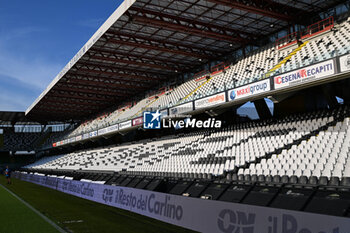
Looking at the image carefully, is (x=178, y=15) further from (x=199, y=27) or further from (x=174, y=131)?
(x=174, y=131)

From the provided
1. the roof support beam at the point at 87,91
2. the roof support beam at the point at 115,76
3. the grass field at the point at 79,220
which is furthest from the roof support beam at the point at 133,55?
the grass field at the point at 79,220

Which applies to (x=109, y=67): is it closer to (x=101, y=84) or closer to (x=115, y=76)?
(x=115, y=76)

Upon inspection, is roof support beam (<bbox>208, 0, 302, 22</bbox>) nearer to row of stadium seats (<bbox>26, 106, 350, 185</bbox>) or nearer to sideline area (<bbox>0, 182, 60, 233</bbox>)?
row of stadium seats (<bbox>26, 106, 350, 185</bbox>)

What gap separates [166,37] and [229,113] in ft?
30.6

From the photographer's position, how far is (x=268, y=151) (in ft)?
54.1

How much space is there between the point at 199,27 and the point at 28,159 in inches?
2539

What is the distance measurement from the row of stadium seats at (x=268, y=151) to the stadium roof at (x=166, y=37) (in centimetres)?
841

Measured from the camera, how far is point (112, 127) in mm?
39125

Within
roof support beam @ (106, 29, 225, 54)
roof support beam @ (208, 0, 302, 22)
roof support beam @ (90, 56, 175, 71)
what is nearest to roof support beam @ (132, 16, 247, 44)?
roof support beam @ (106, 29, 225, 54)

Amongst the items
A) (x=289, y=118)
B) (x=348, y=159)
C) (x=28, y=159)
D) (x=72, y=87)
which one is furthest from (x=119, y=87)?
(x=28, y=159)

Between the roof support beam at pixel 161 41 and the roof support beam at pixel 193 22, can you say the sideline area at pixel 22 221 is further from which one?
the roof support beam at pixel 161 41

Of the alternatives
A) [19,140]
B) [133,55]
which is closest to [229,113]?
[133,55]

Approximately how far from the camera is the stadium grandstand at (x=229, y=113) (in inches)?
340

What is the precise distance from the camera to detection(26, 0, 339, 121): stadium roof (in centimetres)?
2167
